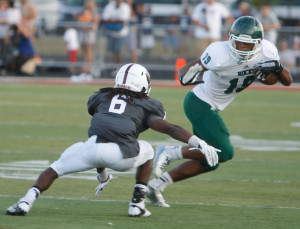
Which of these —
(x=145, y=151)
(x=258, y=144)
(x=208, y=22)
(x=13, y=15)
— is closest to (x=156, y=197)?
(x=145, y=151)

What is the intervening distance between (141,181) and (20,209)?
2.81 ft

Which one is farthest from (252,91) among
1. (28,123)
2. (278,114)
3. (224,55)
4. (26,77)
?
(224,55)

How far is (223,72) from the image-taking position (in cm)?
596

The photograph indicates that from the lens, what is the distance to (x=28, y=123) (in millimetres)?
10484

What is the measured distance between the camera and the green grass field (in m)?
5.09

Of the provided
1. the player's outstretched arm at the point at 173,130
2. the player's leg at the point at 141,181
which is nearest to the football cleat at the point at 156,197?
the player's leg at the point at 141,181

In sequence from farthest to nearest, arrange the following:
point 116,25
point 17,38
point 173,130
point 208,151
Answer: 1. point 116,25
2. point 17,38
3. point 173,130
4. point 208,151

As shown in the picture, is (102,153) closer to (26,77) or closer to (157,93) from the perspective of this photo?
(157,93)

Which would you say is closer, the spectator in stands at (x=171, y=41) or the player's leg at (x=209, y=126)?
the player's leg at (x=209, y=126)

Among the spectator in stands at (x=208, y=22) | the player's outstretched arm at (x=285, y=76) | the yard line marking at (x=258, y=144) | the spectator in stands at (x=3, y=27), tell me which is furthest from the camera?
the spectator in stands at (x=3, y=27)

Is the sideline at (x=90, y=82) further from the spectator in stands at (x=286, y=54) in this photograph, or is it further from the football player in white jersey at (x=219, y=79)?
the football player in white jersey at (x=219, y=79)

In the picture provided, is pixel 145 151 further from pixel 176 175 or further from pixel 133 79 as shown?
pixel 176 175

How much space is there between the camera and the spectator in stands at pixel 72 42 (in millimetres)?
17312

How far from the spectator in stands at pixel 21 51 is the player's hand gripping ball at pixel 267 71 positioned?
431 inches
